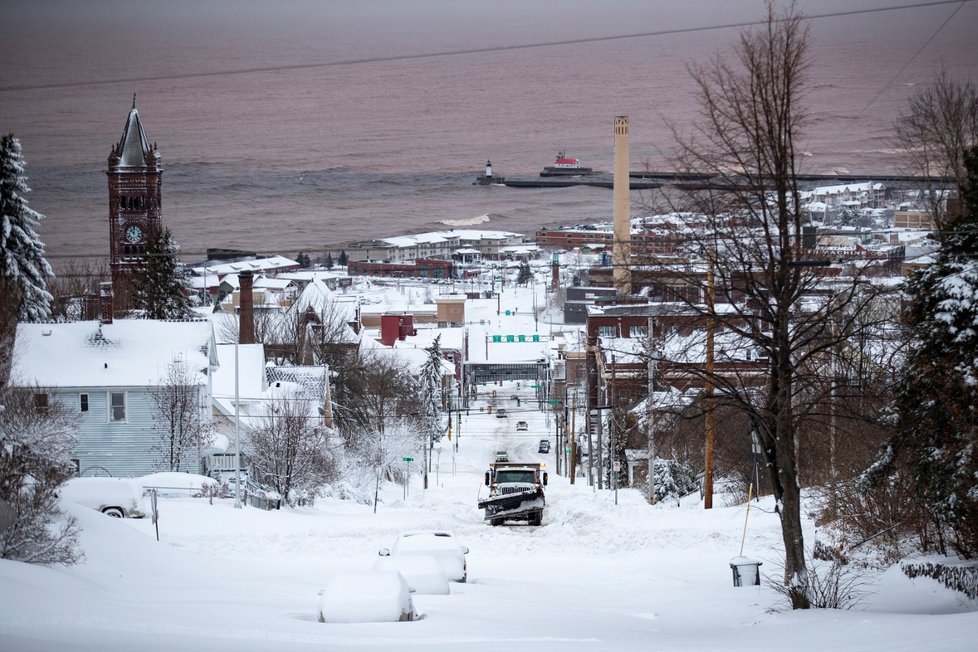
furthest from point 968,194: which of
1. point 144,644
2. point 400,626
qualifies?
point 144,644

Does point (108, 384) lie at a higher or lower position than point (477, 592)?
higher

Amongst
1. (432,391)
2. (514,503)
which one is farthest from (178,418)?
(432,391)

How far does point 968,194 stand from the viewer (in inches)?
605

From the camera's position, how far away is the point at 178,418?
36.5 metres

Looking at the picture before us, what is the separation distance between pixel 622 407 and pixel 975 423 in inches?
1087

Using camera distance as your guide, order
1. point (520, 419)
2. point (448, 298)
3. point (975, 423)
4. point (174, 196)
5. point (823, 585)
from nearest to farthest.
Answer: point (975, 423), point (823, 585), point (174, 196), point (520, 419), point (448, 298)

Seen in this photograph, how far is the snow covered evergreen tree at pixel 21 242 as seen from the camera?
42000 millimetres

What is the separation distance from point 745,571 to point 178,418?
78.4ft

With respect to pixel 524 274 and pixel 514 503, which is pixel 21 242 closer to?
pixel 514 503

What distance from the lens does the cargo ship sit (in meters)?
53.6

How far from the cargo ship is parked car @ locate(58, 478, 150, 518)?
31.3m

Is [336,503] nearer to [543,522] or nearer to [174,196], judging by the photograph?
[543,522]

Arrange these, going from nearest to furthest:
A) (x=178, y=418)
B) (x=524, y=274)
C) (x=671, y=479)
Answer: (x=178, y=418) → (x=671, y=479) → (x=524, y=274)

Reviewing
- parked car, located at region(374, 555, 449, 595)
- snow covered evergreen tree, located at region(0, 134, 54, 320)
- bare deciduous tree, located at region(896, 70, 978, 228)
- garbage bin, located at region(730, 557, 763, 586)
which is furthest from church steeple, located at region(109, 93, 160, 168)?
garbage bin, located at region(730, 557, 763, 586)
